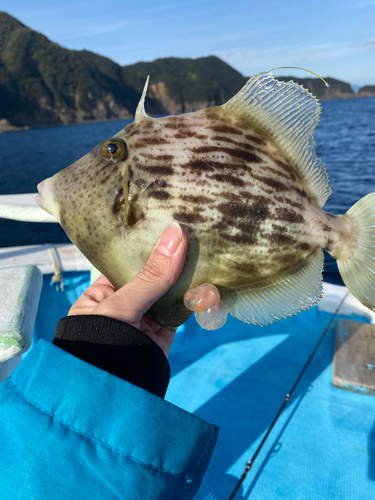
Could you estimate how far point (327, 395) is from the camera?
4.52m

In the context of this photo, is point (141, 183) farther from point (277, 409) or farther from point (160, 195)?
point (277, 409)

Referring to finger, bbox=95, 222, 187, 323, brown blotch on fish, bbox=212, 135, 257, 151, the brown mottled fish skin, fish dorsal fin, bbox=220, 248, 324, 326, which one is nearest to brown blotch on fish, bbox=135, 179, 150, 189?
Result: the brown mottled fish skin

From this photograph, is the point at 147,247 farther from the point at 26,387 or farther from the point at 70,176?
the point at 26,387

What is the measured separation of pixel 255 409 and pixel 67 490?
12.2ft

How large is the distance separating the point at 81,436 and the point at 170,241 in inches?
35.6

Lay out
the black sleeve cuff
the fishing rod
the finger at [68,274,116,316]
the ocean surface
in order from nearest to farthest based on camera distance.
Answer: the black sleeve cuff < the finger at [68,274,116,316] < the fishing rod < the ocean surface

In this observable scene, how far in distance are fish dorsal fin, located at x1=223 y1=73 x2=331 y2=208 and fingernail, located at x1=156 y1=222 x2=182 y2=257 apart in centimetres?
84

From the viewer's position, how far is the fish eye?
1.75 meters

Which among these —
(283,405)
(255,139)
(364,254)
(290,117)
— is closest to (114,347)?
(255,139)

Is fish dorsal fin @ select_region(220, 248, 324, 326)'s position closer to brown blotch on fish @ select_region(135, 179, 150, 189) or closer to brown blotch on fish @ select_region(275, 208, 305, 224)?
brown blotch on fish @ select_region(275, 208, 305, 224)

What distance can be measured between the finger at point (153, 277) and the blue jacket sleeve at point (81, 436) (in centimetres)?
42

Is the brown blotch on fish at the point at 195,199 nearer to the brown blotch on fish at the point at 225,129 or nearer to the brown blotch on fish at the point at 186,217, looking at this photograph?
the brown blotch on fish at the point at 186,217

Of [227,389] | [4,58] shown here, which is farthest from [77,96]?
[227,389]

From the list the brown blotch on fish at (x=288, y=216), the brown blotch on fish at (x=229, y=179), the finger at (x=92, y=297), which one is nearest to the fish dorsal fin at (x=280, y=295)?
the brown blotch on fish at (x=288, y=216)
